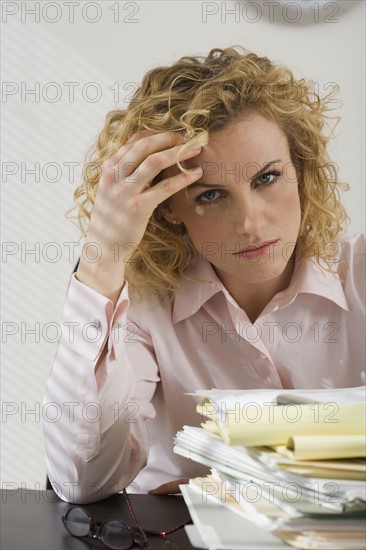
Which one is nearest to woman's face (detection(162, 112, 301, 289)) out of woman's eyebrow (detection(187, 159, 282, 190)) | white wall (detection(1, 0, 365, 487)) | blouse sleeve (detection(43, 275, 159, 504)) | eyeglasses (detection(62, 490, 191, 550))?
woman's eyebrow (detection(187, 159, 282, 190))

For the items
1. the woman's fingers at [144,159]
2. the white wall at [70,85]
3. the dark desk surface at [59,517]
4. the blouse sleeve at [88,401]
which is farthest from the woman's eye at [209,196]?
the white wall at [70,85]

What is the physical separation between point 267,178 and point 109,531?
77 cm

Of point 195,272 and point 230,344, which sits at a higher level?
point 195,272

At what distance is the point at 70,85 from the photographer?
2.53 metres

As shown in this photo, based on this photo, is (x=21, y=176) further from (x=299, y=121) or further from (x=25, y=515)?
(x=25, y=515)

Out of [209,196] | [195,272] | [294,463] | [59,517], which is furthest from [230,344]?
[294,463]

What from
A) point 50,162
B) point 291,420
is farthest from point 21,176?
point 291,420

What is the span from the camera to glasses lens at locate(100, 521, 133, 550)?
2.62ft

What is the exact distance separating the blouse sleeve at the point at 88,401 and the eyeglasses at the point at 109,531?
0.28 metres

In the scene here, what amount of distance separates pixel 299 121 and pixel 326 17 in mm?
1066

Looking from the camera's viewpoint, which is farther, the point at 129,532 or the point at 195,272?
the point at 195,272

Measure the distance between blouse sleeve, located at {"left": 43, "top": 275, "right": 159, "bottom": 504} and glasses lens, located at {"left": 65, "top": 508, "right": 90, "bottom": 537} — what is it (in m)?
0.28

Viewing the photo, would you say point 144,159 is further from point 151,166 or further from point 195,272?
point 195,272

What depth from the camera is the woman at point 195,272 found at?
3.95ft
